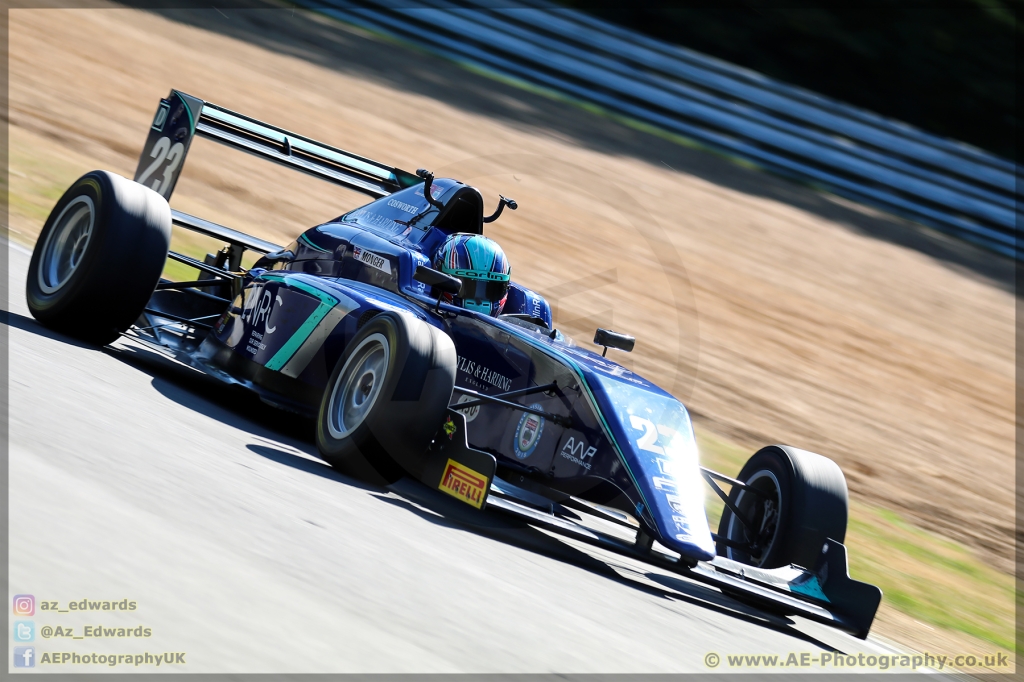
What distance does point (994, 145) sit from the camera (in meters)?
26.5

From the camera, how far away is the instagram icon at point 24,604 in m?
3.32

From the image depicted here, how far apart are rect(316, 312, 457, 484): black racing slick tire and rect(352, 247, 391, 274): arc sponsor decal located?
119 cm

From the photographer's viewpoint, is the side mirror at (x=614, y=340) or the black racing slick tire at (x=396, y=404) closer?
the black racing slick tire at (x=396, y=404)

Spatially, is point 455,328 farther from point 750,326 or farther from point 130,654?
point 750,326

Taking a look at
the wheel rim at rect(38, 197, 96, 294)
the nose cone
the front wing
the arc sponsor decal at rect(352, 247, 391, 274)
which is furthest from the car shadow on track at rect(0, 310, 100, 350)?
the nose cone

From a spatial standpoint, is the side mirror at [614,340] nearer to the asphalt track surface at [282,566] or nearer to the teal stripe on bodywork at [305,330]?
the asphalt track surface at [282,566]

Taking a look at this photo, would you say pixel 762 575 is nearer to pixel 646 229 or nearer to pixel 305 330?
pixel 305 330

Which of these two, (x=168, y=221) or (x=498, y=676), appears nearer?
(x=498, y=676)

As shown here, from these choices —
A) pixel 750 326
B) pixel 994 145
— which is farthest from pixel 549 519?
pixel 994 145

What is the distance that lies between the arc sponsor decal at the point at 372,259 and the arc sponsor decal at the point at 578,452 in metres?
1.69

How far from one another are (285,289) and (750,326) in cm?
810

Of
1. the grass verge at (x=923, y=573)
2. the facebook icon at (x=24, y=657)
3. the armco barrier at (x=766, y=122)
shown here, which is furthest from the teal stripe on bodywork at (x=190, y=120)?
the armco barrier at (x=766, y=122)

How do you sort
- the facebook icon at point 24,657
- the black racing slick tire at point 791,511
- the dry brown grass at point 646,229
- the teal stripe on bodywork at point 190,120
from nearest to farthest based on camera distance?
the facebook icon at point 24,657
the black racing slick tire at point 791,511
the teal stripe on bodywork at point 190,120
the dry brown grass at point 646,229

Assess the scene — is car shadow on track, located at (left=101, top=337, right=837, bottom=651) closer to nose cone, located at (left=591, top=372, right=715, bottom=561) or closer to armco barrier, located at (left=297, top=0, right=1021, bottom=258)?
nose cone, located at (left=591, top=372, right=715, bottom=561)
